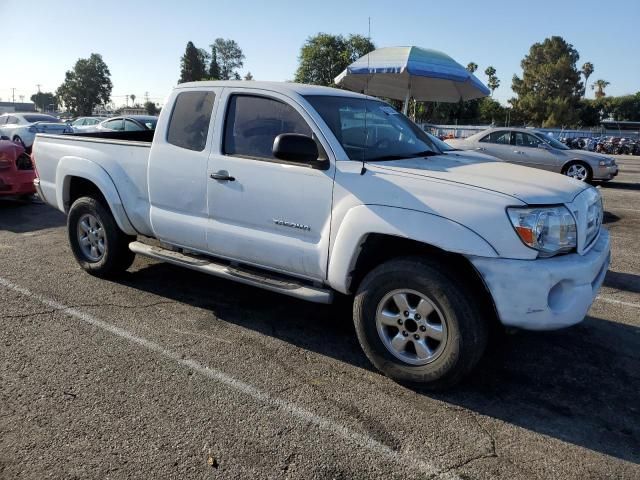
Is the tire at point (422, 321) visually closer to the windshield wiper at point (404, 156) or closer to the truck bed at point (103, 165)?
the windshield wiper at point (404, 156)

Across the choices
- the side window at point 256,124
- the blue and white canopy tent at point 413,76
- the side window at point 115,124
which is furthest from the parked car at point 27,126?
the side window at point 256,124

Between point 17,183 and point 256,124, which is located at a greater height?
point 256,124

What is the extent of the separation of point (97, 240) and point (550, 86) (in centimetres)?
8588

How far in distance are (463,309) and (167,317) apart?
254 centimetres

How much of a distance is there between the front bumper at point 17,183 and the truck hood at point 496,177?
24.4ft

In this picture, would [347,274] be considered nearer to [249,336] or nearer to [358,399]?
[358,399]

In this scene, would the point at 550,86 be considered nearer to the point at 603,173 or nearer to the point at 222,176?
the point at 603,173

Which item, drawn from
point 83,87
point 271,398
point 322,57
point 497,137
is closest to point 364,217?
point 271,398

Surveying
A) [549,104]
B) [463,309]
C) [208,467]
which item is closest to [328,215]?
[463,309]

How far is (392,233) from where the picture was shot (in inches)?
131

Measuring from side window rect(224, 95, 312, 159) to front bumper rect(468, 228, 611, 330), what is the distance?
1696 mm

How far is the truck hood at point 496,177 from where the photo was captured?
10.7 ft

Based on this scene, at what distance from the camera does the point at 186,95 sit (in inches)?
185

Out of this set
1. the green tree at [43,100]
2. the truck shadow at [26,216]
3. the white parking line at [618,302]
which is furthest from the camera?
the green tree at [43,100]
